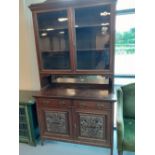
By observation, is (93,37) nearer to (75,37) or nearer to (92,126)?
(75,37)

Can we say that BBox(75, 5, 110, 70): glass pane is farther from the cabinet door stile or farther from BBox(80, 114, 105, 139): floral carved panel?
BBox(80, 114, 105, 139): floral carved panel

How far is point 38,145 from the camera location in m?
2.51

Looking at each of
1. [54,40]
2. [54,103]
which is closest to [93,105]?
[54,103]

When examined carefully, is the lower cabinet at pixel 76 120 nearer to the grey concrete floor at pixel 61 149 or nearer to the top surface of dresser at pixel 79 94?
the top surface of dresser at pixel 79 94

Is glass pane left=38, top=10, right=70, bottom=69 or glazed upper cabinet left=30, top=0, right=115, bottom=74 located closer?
glazed upper cabinet left=30, top=0, right=115, bottom=74

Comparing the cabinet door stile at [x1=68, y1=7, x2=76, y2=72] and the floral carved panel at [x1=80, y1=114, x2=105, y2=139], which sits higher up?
the cabinet door stile at [x1=68, y1=7, x2=76, y2=72]

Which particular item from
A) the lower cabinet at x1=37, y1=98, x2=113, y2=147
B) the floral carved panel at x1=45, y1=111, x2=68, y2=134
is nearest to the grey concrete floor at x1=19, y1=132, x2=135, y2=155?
the lower cabinet at x1=37, y1=98, x2=113, y2=147

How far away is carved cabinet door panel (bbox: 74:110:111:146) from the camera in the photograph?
82.8 inches

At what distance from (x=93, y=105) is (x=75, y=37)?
92 cm
